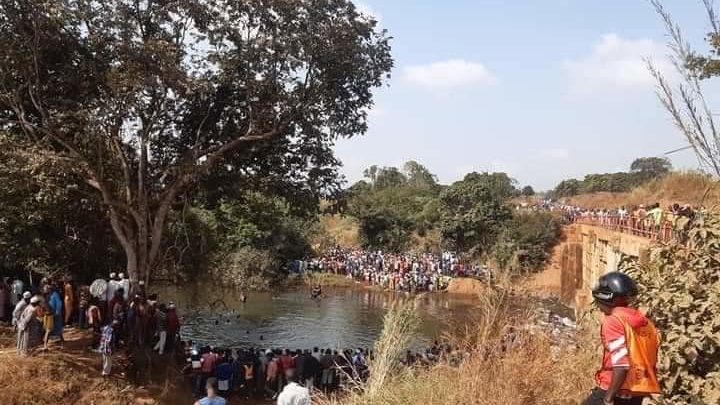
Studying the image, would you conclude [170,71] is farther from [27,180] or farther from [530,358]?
[530,358]

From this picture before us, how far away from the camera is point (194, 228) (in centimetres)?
1975

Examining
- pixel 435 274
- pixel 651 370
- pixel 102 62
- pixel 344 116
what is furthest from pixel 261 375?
pixel 435 274

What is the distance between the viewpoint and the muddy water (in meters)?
22.5

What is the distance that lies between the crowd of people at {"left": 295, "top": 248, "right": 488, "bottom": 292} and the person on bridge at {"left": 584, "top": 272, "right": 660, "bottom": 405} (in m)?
32.2

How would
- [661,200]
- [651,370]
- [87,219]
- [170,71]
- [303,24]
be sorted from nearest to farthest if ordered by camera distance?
[651,370]
[170,71]
[303,24]
[87,219]
[661,200]

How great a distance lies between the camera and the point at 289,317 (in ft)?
93.2

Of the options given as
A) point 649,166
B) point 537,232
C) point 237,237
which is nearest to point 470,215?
point 537,232

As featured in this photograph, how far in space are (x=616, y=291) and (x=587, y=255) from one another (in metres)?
27.8

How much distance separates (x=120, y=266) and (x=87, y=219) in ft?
5.76

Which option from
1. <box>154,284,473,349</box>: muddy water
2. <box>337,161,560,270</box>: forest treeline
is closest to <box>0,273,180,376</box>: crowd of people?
<box>154,284,473,349</box>: muddy water

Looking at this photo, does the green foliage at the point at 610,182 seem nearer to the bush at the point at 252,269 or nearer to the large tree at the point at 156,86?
the bush at the point at 252,269

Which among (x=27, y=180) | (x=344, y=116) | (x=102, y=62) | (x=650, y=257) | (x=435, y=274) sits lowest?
(x=435, y=274)

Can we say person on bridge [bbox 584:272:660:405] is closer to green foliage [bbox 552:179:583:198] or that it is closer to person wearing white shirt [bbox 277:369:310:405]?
person wearing white shirt [bbox 277:369:310:405]

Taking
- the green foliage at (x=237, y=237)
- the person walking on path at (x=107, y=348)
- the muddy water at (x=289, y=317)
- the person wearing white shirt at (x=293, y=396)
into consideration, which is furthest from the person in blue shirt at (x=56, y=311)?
the person wearing white shirt at (x=293, y=396)
